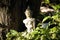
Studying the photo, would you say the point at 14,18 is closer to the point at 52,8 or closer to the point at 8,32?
the point at 8,32

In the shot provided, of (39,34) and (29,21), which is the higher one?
(29,21)

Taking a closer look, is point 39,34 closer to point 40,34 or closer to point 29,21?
point 40,34

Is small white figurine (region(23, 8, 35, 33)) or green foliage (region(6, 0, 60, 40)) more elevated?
small white figurine (region(23, 8, 35, 33))

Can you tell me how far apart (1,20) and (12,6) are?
1.51ft

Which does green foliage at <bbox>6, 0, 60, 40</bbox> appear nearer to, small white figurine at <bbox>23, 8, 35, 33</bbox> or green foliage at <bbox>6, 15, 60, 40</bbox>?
green foliage at <bbox>6, 15, 60, 40</bbox>

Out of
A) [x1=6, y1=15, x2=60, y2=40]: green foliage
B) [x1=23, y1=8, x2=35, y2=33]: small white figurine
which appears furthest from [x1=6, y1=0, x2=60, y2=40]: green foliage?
[x1=23, y1=8, x2=35, y2=33]: small white figurine

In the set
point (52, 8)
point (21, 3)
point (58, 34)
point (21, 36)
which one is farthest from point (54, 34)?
point (52, 8)

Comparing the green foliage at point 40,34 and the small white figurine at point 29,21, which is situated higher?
the small white figurine at point 29,21

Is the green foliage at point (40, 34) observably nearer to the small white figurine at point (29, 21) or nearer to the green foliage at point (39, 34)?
the green foliage at point (39, 34)

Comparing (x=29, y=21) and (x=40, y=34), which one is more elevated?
(x=29, y=21)

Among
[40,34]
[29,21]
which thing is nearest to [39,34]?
[40,34]

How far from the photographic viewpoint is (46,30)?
4789 mm

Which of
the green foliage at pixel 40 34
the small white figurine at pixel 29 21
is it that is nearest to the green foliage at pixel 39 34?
the green foliage at pixel 40 34

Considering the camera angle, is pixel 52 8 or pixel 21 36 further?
pixel 52 8
